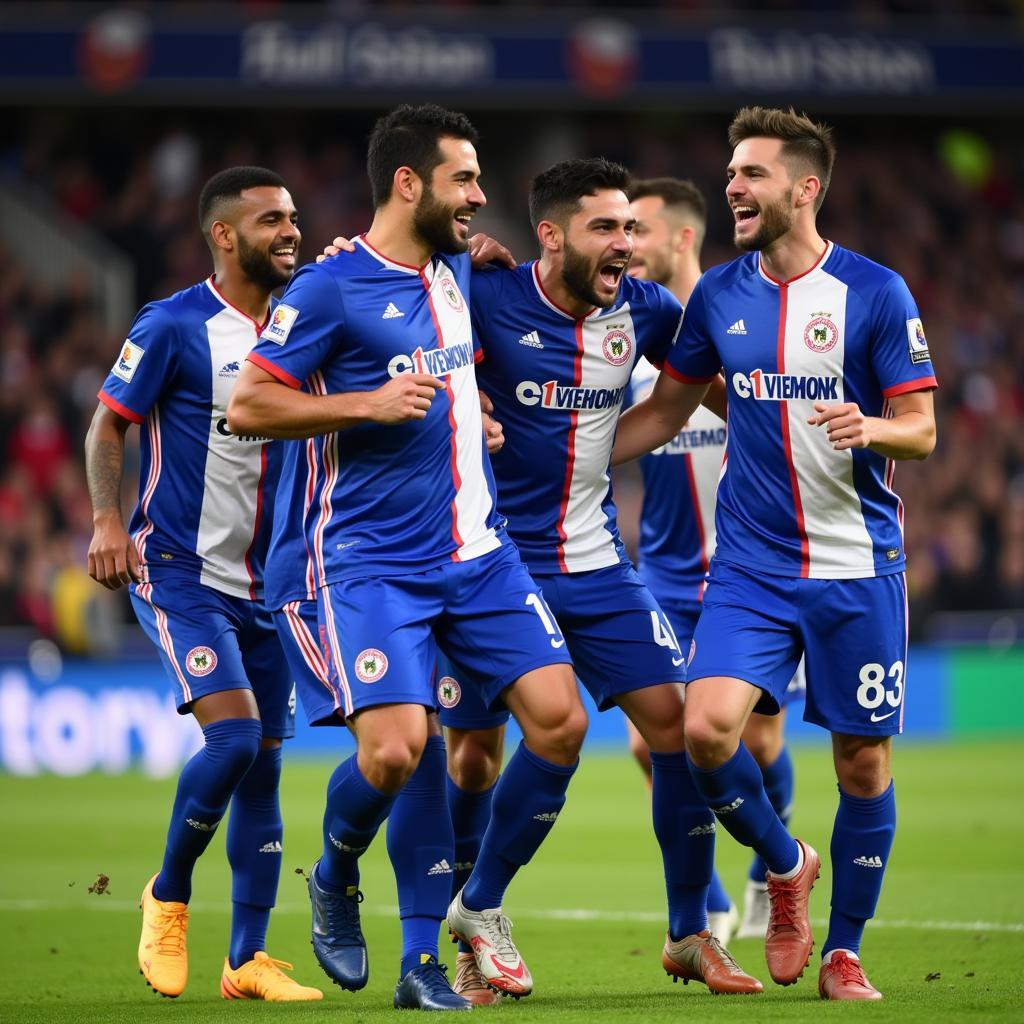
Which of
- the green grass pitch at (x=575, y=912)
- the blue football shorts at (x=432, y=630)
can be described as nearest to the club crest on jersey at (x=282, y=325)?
the blue football shorts at (x=432, y=630)

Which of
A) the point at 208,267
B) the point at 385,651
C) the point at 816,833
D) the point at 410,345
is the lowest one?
the point at 816,833

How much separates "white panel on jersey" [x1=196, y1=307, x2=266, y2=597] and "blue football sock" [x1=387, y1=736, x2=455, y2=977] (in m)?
1.18

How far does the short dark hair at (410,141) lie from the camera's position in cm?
590

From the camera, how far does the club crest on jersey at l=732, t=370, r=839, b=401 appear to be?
594 cm

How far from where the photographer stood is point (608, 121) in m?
26.2

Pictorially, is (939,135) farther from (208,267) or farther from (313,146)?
(208,267)

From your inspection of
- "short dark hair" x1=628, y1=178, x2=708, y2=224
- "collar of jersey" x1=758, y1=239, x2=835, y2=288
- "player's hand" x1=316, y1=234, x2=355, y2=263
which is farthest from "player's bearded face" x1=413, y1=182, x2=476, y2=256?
"short dark hair" x1=628, y1=178, x2=708, y2=224

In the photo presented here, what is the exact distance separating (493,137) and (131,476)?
1043 centimetres

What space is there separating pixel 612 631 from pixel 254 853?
Answer: 1579 mm

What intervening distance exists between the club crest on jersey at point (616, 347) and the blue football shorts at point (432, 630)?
843 millimetres

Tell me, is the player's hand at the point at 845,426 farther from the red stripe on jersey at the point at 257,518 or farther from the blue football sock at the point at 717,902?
the blue football sock at the point at 717,902

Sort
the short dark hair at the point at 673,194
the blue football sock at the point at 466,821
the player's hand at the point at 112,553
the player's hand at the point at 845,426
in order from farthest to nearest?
the short dark hair at the point at 673,194 < the blue football sock at the point at 466,821 < the player's hand at the point at 112,553 < the player's hand at the point at 845,426

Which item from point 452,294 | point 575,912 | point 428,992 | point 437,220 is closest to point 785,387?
point 452,294

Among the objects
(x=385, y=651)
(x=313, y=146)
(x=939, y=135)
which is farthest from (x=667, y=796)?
(x=939, y=135)
